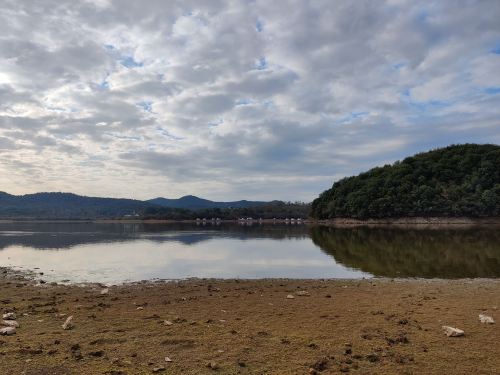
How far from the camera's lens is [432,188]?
122 meters

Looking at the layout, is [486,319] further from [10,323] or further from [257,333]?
[10,323]

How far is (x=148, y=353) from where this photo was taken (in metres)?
8.02

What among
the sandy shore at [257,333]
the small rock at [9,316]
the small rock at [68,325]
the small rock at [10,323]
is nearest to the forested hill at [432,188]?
the sandy shore at [257,333]

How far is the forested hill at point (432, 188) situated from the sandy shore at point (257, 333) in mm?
109071

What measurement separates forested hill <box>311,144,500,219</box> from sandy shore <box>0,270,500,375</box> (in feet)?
358

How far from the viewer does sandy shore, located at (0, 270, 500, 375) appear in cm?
725

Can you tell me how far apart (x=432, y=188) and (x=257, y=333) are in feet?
409

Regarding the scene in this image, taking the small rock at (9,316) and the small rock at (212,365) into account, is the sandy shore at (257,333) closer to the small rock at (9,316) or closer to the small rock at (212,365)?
the small rock at (212,365)

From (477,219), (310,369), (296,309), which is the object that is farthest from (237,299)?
(477,219)

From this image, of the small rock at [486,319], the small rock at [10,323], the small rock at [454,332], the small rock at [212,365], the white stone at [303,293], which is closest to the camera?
the small rock at [212,365]

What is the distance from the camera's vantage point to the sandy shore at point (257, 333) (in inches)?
286

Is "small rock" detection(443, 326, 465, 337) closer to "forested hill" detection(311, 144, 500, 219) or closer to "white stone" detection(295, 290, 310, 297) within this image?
"white stone" detection(295, 290, 310, 297)

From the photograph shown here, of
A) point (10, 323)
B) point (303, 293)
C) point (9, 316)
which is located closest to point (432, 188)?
point (303, 293)

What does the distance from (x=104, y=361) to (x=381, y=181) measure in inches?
5606
